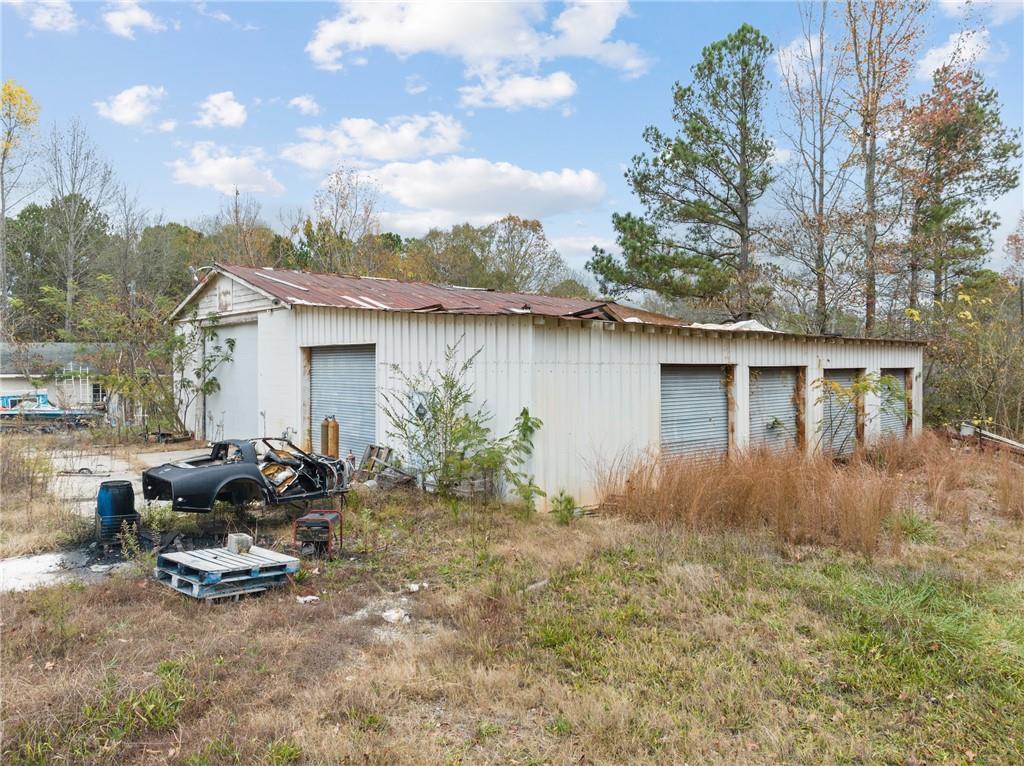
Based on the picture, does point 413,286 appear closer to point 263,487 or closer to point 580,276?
point 263,487

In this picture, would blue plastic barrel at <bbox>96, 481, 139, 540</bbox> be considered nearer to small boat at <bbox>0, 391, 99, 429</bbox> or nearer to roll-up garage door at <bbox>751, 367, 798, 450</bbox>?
roll-up garage door at <bbox>751, 367, 798, 450</bbox>

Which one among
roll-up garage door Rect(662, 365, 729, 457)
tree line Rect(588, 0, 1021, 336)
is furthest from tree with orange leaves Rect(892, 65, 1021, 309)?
roll-up garage door Rect(662, 365, 729, 457)

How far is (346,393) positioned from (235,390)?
13.6 feet

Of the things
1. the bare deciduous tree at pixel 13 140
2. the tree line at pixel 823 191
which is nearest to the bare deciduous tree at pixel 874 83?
the tree line at pixel 823 191

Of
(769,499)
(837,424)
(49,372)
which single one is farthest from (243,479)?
(49,372)

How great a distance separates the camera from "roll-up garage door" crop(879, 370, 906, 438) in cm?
1277

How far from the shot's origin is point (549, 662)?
3.79 meters

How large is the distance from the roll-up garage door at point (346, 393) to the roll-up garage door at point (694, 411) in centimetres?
429

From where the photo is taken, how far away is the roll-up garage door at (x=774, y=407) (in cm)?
1072

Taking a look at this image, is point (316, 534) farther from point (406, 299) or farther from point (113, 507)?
point (406, 299)

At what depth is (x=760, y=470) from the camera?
7.12 metres

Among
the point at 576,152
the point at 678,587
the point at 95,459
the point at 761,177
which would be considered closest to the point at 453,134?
the point at 576,152

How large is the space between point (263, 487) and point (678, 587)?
164 inches

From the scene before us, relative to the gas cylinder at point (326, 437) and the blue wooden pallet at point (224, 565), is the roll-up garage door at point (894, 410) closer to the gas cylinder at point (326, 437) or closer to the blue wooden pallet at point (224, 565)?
the gas cylinder at point (326, 437)
